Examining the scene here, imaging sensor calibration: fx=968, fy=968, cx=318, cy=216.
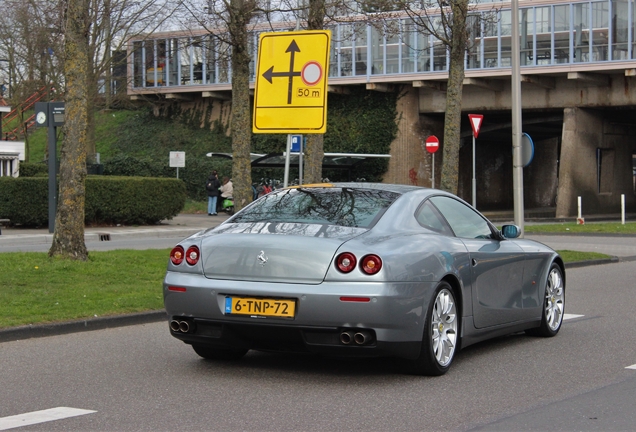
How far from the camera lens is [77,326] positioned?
9.18 metres

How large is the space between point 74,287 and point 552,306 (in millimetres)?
5415

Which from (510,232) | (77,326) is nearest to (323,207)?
(510,232)

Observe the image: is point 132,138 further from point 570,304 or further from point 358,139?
point 570,304

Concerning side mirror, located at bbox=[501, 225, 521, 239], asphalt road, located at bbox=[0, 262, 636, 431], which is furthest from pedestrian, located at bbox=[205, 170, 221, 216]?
side mirror, located at bbox=[501, 225, 521, 239]

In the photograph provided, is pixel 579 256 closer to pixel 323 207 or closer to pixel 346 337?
pixel 323 207

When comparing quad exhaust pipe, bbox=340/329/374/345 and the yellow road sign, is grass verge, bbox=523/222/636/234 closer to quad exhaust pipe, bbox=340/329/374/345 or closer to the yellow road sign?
the yellow road sign

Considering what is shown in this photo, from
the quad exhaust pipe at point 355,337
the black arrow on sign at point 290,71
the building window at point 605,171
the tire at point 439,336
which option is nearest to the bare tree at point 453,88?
the black arrow on sign at point 290,71

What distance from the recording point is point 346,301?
21.0 ft

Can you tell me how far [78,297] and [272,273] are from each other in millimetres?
4511

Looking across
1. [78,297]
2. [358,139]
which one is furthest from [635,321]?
[358,139]

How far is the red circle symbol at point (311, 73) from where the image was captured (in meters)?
13.0

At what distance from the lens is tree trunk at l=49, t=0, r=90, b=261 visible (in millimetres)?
13031

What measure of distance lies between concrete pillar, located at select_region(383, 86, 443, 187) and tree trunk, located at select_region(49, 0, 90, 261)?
32769 millimetres

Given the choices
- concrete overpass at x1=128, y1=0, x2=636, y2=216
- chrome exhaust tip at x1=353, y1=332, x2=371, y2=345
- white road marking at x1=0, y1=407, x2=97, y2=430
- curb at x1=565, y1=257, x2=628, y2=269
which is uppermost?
concrete overpass at x1=128, y1=0, x2=636, y2=216
